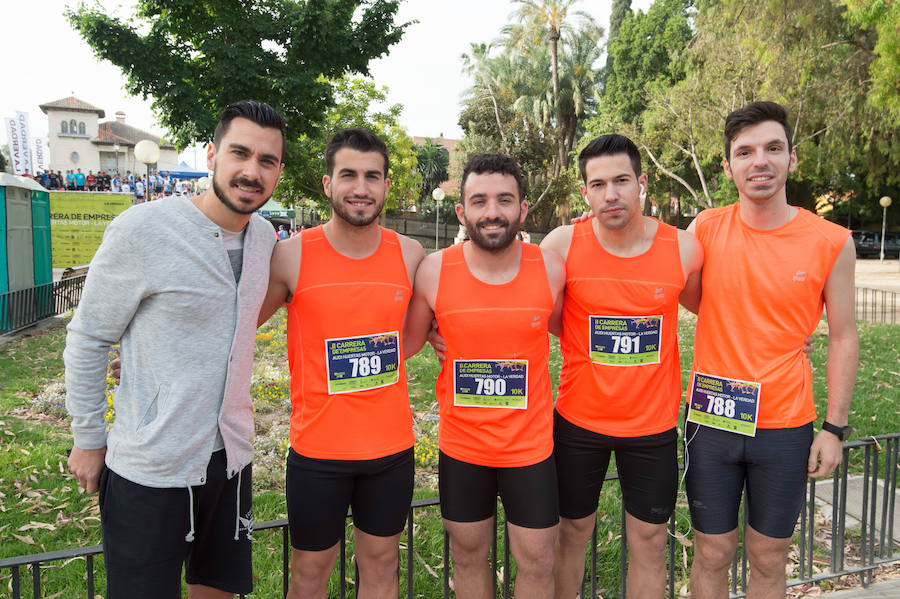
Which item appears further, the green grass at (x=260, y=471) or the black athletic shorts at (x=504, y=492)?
the green grass at (x=260, y=471)

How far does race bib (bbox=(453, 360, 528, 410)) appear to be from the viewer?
2967 millimetres

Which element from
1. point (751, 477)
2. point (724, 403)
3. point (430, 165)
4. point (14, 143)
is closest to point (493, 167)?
point (724, 403)

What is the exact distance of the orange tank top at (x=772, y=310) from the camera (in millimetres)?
2982

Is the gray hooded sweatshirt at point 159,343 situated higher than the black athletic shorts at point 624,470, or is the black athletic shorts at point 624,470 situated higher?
the gray hooded sweatshirt at point 159,343

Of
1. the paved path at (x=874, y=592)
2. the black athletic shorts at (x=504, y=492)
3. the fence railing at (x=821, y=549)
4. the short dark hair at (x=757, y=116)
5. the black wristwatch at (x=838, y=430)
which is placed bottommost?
the paved path at (x=874, y=592)

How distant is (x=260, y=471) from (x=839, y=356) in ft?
16.3

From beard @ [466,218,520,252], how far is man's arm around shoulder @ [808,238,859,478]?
1638 millimetres

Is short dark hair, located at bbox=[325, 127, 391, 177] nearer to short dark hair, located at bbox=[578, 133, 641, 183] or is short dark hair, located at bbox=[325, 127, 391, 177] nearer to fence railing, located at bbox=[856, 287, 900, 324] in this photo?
short dark hair, located at bbox=[578, 133, 641, 183]

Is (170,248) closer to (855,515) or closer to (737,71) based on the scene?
(855,515)

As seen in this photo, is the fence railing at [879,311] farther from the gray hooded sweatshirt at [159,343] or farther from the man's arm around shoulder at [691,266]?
the gray hooded sweatshirt at [159,343]

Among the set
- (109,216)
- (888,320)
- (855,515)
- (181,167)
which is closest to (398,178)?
(181,167)

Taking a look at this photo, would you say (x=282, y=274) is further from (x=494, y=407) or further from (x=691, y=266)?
(x=691, y=266)

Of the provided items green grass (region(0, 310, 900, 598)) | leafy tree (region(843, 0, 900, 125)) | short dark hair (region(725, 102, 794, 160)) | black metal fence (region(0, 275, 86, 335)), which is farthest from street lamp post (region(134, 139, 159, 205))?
leafy tree (region(843, 0, 900, 125))

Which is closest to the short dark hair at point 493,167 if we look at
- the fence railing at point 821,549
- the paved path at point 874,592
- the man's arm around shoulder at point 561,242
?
the man's arm around shoulder at point 561,242
